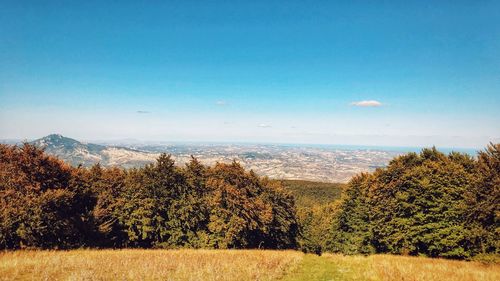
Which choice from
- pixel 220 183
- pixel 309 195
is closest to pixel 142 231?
pixel 220 183

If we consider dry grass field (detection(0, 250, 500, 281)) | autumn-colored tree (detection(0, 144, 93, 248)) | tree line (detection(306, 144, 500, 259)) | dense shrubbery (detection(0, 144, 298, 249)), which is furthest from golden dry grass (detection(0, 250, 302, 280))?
tree line (detection(306, 144, 500, 259))

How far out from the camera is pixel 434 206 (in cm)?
3869

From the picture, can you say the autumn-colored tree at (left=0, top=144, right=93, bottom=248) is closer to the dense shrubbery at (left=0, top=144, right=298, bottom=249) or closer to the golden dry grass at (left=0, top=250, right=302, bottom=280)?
the dense shrubbery at (left=0, top=144, right=298, bottom=249)

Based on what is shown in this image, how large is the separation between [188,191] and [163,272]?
30231 mm

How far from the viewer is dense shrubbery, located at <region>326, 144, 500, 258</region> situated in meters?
30.6

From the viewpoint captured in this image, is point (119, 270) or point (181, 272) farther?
point (181, 272)

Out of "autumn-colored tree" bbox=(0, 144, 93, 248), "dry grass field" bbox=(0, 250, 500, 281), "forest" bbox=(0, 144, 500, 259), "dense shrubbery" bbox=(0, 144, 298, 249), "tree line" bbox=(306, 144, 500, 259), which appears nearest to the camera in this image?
"dry grass field" bbox=(0, 250, 500, 281)

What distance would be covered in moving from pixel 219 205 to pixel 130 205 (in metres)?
11.6

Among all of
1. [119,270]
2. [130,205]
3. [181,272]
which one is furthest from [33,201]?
[181,272]

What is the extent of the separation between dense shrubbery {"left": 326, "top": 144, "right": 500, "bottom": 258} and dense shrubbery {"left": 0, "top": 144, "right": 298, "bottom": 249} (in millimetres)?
16402

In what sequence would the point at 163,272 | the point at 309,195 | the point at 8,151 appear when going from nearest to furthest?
the point at 163,272 → the point at 8,151 → the point at 309,195

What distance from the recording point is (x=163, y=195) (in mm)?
41938

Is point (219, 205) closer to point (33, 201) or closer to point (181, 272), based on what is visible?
point (33, 201)

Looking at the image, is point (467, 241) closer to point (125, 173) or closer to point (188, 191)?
point (188, 191)
